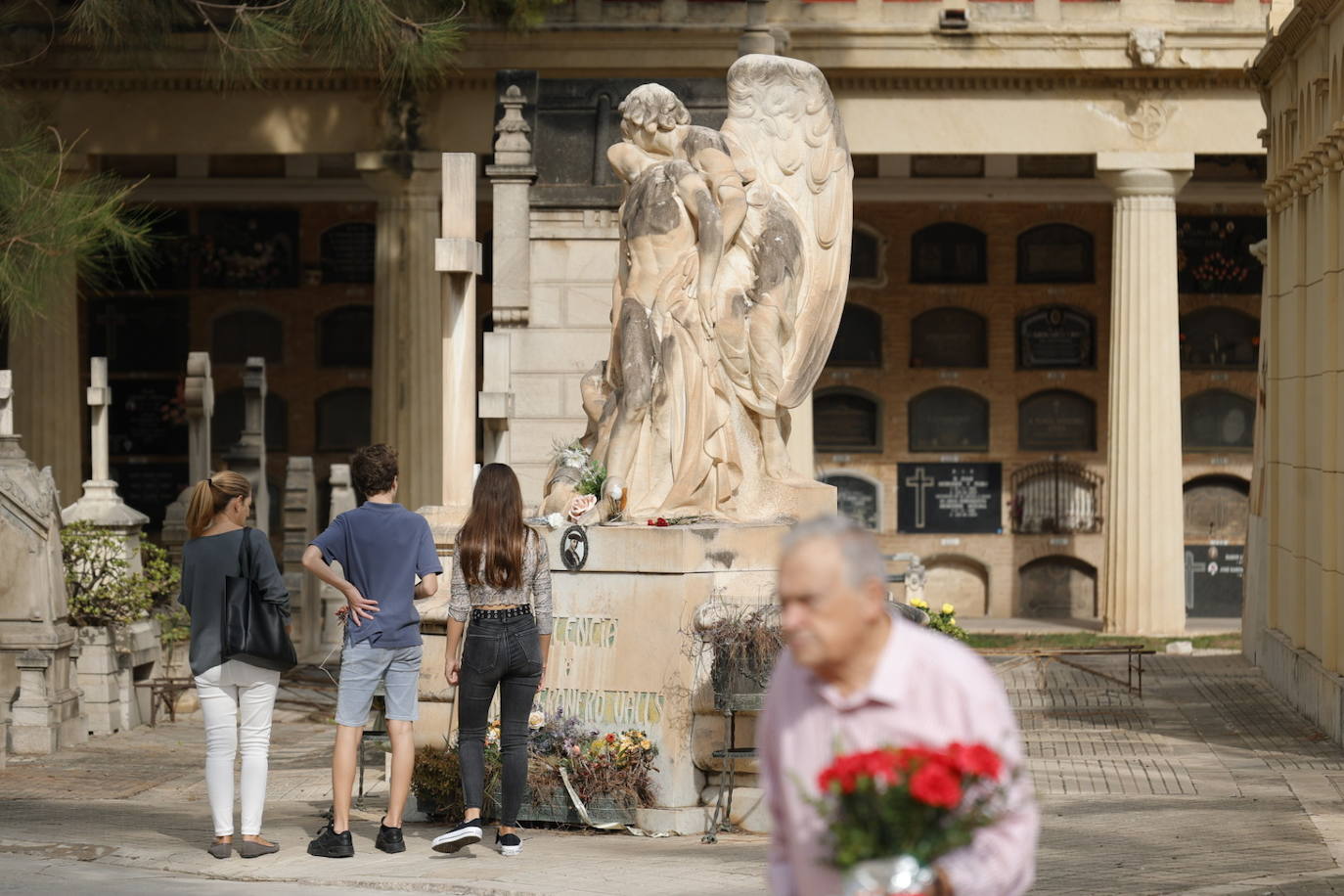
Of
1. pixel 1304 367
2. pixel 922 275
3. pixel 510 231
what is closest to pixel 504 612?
pixel 1304 367

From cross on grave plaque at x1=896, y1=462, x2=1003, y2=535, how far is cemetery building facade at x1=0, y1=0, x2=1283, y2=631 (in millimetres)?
46

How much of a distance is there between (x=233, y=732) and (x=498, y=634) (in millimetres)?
1124

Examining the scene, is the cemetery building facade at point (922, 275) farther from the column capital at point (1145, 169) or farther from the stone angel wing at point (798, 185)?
the stone angel wing at point (798, 185)

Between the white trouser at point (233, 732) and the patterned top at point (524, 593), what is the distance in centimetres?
81

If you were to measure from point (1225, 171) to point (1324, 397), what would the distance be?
2000cm

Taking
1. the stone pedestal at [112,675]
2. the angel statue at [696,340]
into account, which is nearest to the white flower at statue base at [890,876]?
the angel statue at [696,340]

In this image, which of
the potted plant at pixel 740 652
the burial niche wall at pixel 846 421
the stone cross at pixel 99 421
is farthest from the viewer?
the burial niche wall at pixel 846 421

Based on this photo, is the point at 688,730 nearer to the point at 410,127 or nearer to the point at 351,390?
the point at 410,127

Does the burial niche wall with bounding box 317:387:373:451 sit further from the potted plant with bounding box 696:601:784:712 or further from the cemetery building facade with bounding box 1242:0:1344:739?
the potted plant with bounding box 696:601:784:712

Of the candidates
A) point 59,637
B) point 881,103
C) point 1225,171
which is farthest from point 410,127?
point 59,637

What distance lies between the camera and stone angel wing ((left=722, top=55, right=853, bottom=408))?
1135cm

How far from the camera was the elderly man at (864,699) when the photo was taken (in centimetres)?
398

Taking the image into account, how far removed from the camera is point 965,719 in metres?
4.04

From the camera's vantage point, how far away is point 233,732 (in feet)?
29.3
